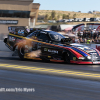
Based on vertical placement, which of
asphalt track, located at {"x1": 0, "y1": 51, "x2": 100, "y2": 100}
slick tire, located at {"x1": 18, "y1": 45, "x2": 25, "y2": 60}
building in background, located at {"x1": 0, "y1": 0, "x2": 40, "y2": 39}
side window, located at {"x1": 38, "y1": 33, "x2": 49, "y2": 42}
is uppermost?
building in background, located at {"x1": 0, "y1": 0, "x2": 40, "y2": 39}

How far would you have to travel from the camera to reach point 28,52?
1256 cm

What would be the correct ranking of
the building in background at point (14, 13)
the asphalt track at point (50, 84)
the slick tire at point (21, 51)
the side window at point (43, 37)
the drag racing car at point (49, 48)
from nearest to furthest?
the asphalt track at point (50, 84), the drag racing car at point (49, 48), the side window at point (43, 37), the slick tire at point (21, 51), the building in background at point (14, 13)

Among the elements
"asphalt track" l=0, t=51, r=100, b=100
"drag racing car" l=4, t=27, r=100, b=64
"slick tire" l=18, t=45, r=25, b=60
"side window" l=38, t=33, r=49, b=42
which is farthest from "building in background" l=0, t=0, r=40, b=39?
"asphalt track" l=0, t=51, r=100, b=100

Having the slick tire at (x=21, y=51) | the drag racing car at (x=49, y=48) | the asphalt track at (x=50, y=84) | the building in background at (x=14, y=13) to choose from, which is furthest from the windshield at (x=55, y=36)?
the building in background at (x=14, y=13)

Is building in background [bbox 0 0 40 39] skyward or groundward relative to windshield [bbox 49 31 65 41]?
skyward

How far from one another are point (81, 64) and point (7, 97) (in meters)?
6.18

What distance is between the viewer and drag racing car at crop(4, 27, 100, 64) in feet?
36.1

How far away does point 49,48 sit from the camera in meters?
11.6

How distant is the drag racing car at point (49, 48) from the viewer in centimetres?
1102

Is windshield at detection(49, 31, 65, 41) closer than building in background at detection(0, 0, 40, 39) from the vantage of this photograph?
Yes

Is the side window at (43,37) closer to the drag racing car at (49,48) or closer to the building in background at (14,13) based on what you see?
the drag racing car at (49,48)

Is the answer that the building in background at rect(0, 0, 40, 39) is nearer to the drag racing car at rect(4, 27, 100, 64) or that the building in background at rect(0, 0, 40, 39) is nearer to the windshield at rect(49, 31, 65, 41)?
the drag racing car at rect(4, 27, 100, 64)

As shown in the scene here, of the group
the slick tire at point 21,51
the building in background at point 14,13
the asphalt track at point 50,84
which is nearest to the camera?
the asphalt track at point 50,84

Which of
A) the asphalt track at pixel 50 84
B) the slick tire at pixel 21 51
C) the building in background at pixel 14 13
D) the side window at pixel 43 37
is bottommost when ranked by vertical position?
the asphalt track at pixel 50 84
